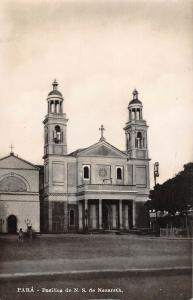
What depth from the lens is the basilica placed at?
3956cm

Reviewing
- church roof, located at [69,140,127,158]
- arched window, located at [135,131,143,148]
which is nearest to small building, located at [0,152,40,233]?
church roof, located at [69,140,127,158]

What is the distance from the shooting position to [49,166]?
136 feet

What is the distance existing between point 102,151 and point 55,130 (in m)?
4.57

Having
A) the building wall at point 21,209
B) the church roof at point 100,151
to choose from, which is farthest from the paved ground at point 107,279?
the church roof at point 100,151

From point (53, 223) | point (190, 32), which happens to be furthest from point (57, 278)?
point (53, 223)

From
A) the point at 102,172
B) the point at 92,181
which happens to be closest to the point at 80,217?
the point at 92,181

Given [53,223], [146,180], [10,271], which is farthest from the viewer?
[146,180]

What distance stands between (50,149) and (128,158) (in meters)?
7.17

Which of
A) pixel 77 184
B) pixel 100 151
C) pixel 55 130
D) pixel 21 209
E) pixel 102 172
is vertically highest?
pixel 55 130

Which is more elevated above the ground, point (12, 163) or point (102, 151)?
point (102, 151)

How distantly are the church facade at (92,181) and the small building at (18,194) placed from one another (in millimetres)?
1512

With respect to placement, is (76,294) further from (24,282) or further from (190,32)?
(190,32)

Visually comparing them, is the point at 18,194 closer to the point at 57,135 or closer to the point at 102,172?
the point at 57,135

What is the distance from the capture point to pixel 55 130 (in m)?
41.8
